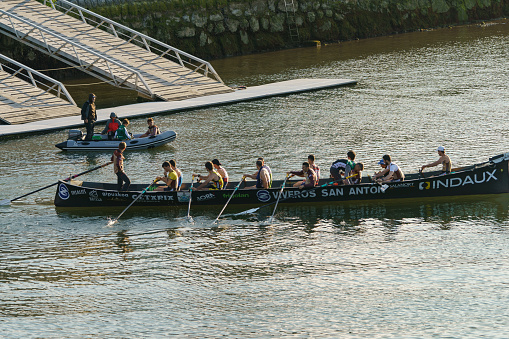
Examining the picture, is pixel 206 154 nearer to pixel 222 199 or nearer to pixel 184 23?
pixel 222 199

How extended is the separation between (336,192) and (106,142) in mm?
13025

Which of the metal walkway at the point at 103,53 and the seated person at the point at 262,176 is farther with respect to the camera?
the metal walkway at the point at 103,53

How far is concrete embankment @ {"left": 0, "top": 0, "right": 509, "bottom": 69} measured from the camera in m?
58.1

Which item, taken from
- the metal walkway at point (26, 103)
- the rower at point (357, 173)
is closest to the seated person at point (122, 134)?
the metal walkway at point (26, 103)

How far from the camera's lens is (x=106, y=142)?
105ft

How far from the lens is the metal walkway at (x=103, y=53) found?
41.9 m

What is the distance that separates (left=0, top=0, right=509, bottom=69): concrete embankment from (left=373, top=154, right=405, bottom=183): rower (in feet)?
122

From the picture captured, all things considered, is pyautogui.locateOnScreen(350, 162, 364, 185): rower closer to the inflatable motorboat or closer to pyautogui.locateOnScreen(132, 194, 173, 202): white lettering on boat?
pyautogui.locateOnScreen(132, 194, 173, 202): white lettering on boat

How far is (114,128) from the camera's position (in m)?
32.4

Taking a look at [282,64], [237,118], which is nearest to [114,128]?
[237,118]

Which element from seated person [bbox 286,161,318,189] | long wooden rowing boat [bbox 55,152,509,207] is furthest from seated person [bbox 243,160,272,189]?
seated person [bbox 286,161,318,189]

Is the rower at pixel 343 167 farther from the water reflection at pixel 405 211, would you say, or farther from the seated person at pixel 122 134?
the seated person at pixel 122 134

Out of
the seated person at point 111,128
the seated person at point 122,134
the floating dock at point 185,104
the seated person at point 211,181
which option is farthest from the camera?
the floating dock at point 185,104

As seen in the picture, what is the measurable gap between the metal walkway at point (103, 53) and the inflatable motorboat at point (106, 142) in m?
9.22
